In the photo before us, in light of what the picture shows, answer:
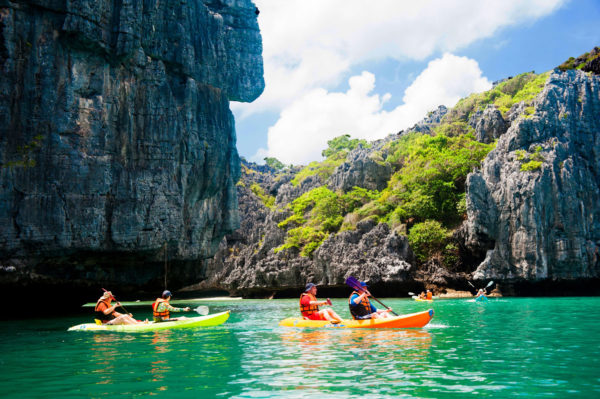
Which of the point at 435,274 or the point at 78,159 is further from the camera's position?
the point at 435,274

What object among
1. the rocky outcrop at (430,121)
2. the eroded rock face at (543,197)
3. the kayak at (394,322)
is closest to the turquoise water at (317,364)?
the kayak at (394,322)

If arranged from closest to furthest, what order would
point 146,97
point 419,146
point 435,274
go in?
1. point 146,97
2. point 435,274
3. point 419,146

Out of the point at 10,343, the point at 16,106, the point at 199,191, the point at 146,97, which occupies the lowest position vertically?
the point at 10,343

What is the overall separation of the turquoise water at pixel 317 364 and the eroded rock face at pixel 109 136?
10.9 metres

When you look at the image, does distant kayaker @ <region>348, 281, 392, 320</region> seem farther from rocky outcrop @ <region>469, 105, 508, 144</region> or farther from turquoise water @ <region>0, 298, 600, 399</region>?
rocky outcrop @ <region>469, 105, 508, 144</region>

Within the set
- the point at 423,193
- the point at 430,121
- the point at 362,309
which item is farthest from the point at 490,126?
the point at 362,309

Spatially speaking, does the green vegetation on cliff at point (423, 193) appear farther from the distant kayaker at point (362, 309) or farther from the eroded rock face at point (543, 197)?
the distant kayaker at point (362, 309)

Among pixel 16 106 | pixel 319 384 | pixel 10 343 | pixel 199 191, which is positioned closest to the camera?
pixel 319 384

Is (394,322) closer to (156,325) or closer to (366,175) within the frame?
(156,325)

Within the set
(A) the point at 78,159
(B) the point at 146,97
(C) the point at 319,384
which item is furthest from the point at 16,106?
(C) the point at 319,384

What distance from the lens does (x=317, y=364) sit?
920 cm

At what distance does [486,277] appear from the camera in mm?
36812

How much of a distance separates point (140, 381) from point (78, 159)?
65.2ft

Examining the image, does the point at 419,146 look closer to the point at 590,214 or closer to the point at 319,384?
the point at 590,214
